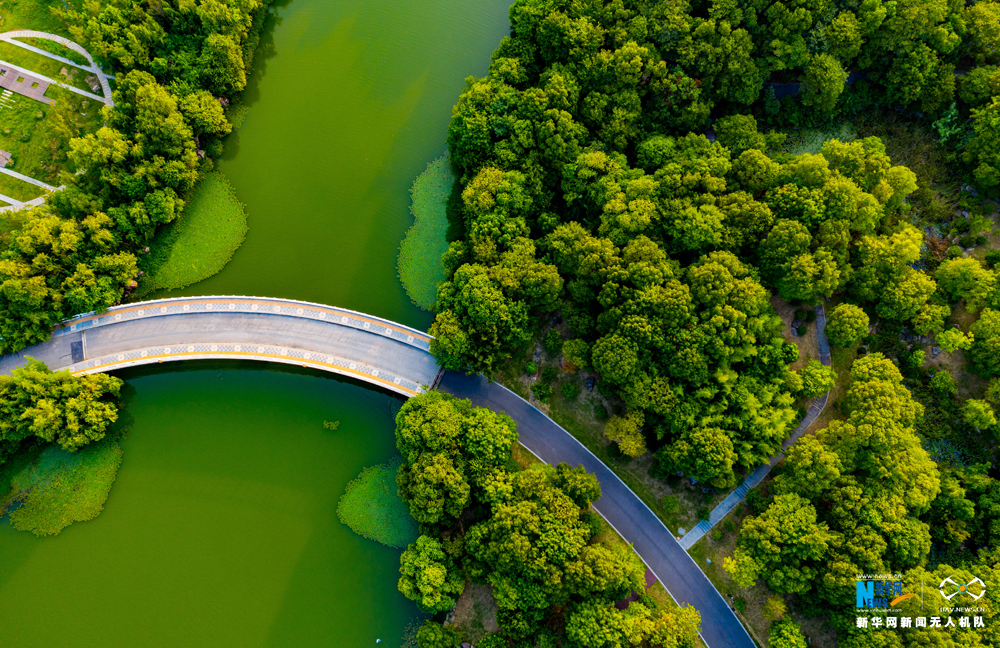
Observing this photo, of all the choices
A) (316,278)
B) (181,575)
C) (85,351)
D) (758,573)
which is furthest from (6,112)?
(758,573)

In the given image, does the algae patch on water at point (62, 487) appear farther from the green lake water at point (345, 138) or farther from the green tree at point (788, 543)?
the green tree at point (788, 543)

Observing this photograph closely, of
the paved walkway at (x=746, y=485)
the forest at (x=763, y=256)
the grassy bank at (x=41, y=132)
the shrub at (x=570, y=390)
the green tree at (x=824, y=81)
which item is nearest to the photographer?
the forest at (x=763, y=256)

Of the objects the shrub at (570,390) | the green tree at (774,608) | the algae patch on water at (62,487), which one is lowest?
the algae patch on water at (62,487)

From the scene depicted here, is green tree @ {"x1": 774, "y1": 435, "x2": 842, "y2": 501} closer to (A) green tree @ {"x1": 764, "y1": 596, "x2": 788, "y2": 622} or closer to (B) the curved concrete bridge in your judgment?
(A) green tree @ {"x1": 764, "y1": 596, "x2": 788, "y2": 622}

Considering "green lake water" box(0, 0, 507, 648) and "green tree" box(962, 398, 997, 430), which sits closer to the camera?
"green tree" box(962, 398, 997, 430)

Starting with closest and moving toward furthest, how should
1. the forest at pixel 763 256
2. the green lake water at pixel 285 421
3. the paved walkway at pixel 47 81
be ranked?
the forest at pixel 763 256
the green lake water at pixel 285 421
the paved walkway at pixel 47 81

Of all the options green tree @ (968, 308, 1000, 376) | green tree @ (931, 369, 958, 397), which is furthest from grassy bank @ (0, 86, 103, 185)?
green tree @ (968, 308, 1000, 376)

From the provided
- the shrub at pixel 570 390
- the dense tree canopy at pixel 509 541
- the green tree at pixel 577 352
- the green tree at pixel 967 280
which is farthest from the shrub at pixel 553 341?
the green tree at pixel 967 280
